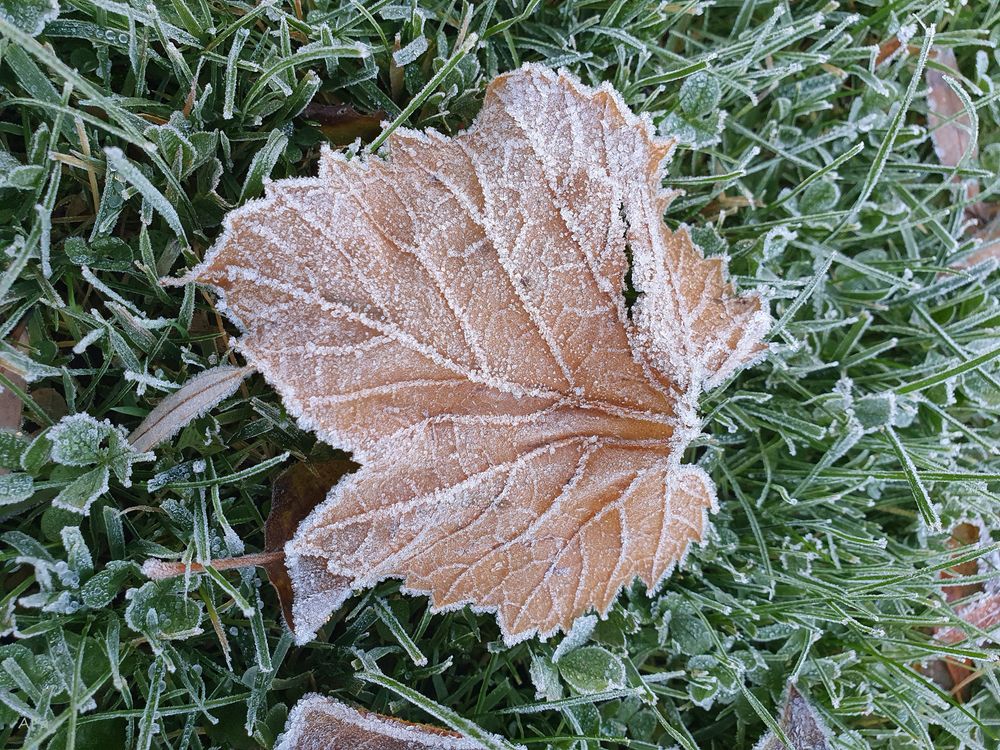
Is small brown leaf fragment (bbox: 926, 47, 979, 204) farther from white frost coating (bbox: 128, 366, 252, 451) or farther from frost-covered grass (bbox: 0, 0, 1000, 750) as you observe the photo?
white frost coating (bbox: 128, 366, 252, 451)

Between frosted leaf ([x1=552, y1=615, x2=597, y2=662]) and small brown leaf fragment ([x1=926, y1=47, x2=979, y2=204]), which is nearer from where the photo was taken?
frosted leaf ([x1=552, y1=615, x2=597, y2=662])

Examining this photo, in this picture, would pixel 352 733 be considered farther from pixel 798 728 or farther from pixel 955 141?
pixel 955 141

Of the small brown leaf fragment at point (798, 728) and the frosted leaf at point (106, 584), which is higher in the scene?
the frosted leaf at point (106, 584)

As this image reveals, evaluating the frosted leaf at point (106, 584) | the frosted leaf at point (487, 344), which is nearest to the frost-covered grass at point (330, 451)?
the frosted leaf at point (106, 584)

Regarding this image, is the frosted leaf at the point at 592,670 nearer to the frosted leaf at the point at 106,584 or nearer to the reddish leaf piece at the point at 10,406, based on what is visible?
the frosted leaf at the point at 106,584

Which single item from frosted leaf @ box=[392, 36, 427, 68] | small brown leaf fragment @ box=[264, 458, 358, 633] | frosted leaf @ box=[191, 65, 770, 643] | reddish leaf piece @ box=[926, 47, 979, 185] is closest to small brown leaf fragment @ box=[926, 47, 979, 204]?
reddish leaf piece @ box=[926, 47, 979, 185]

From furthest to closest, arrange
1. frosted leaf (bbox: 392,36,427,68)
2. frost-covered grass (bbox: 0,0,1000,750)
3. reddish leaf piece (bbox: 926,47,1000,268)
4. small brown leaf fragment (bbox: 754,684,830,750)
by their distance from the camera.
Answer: reddish leaf piece (bbox: 926,47,1000,268) → small brown leaf fragment (bbox: 754,684,830,750) → frosted leaf (bbox: 392,36,427,68) → frost-covered grass (bbox: 0,0,1000,750)
